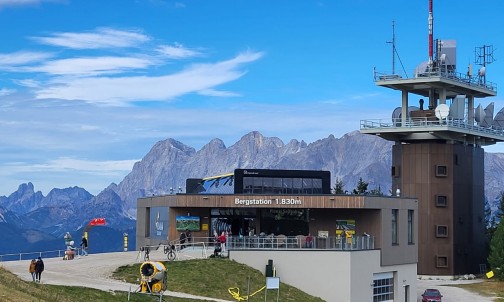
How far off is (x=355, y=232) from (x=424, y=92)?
37.4m

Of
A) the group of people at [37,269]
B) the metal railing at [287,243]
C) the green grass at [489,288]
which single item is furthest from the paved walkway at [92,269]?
the green grass at [489,288]

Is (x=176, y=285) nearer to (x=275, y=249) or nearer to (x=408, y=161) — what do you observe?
(x=275, y=249)

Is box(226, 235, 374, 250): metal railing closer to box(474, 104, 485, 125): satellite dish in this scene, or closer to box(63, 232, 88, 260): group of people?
box(63, 232, 88, 260): group of people

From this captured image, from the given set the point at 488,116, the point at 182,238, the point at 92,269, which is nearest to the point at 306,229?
the point at 182,238

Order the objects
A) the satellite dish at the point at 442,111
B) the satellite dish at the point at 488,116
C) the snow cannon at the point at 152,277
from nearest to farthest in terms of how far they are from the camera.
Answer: the snow cannon at the point at 152,277 → the satellite dish at the point at 442,111 → the satellite dish at the point at 488,116

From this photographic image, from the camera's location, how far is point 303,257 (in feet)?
209

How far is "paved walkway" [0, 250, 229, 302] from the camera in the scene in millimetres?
51250

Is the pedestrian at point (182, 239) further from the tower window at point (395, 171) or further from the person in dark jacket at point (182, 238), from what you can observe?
the tower window at point (395, 171)

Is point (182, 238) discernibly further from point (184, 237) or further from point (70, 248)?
point (70, 248)

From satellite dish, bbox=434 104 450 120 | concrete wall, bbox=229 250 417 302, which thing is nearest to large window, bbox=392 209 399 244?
concrete wall, bbox=229 250 417 302

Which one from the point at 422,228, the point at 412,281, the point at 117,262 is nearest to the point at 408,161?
the point at 422,228

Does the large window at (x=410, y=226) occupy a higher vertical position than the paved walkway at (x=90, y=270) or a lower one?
higher

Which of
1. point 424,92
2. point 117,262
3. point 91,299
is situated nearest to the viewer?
point 91,299

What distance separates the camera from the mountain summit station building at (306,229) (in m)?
63.7
